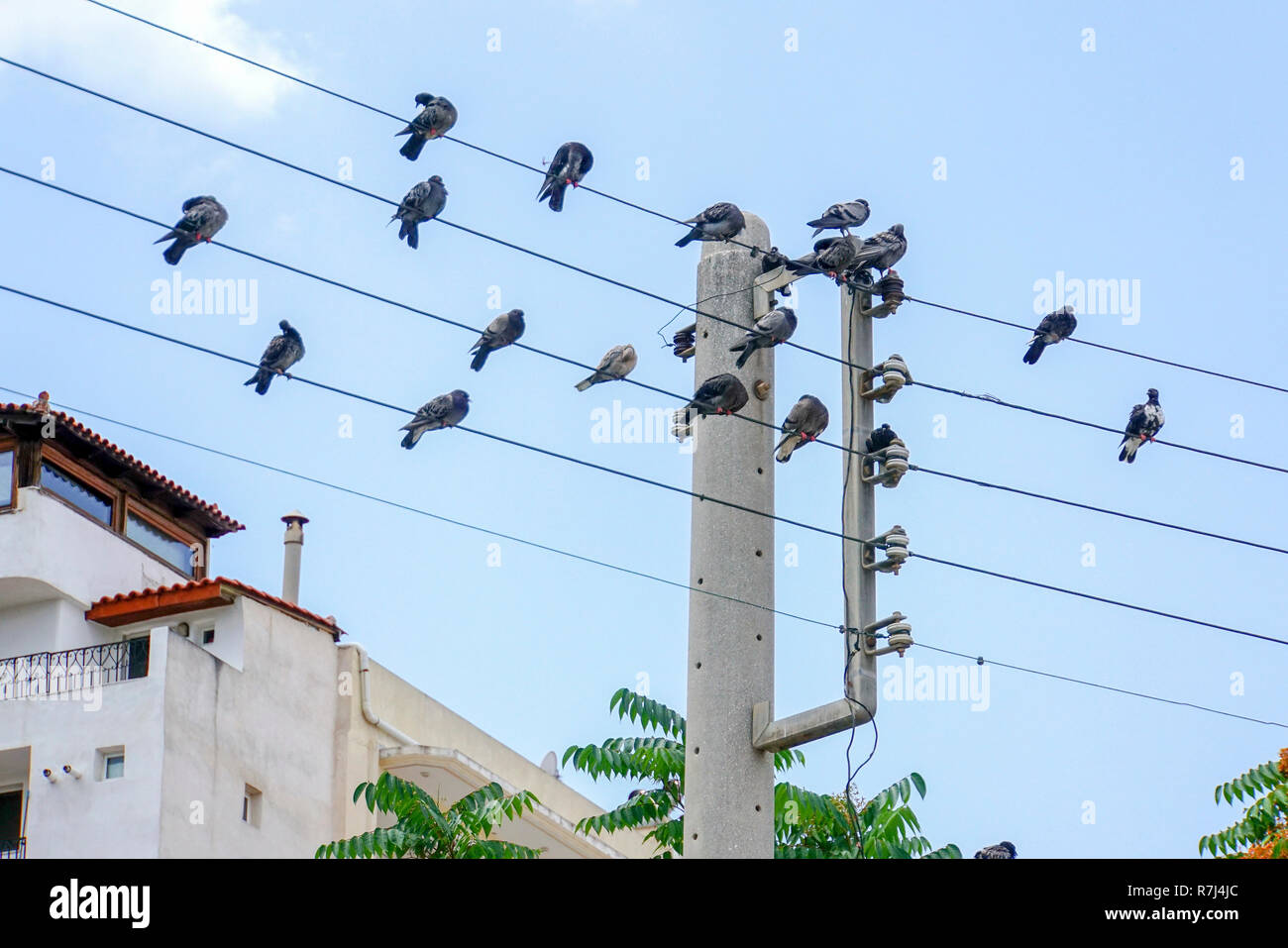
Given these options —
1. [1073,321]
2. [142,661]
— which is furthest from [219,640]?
[1073,321]

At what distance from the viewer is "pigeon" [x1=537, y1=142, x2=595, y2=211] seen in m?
15.1

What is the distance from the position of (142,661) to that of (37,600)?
2.16 metres

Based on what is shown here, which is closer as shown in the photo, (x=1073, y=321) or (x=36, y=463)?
(x=1073, y=321)

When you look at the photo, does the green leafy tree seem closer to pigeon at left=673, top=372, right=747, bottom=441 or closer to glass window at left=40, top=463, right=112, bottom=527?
pigeon at left=673, top=372, right=747, bottom=441

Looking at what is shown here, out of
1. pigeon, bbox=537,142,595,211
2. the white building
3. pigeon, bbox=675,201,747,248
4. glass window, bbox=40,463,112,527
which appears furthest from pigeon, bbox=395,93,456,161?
glass window, bbox=40,463,112,527

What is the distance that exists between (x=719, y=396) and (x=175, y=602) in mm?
15155

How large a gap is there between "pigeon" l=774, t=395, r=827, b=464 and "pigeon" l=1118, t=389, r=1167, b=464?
3.21 metres

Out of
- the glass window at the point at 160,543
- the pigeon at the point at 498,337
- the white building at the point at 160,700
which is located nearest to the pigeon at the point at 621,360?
the pigeon at the point at 498,337

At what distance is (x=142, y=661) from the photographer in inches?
973

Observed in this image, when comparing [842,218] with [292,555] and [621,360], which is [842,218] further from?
[292,555]

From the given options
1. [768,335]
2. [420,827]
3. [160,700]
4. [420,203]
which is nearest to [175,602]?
[160,700]

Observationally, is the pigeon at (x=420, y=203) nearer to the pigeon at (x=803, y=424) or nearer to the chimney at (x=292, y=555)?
the pigeon at (x=803, y=424)
